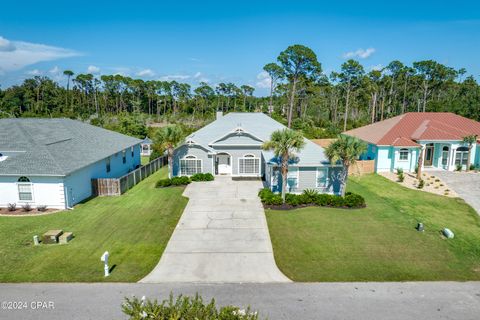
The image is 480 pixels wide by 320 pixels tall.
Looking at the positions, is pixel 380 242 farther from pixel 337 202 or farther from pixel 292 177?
pixel 292 177

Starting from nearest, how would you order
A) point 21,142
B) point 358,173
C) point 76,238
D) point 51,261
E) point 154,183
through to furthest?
point 51,261, point 76,238, point 21,142, point 154,183, point 358,173

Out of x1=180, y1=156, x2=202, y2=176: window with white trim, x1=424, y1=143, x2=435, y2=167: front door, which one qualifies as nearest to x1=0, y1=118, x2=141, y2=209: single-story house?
x1=180, y1=156, x2=202, y2=176: window with white trim

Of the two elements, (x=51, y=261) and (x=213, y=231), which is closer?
(x=51, y=261)

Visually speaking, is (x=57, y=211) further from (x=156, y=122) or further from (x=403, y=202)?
(x=156, y=122)

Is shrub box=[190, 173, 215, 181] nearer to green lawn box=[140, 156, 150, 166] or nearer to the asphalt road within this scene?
green lawn box=[140, 156, 150, 166]

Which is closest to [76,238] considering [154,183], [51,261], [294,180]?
[51,261]

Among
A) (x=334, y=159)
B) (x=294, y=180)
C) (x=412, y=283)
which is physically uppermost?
(x=334, y=159)
